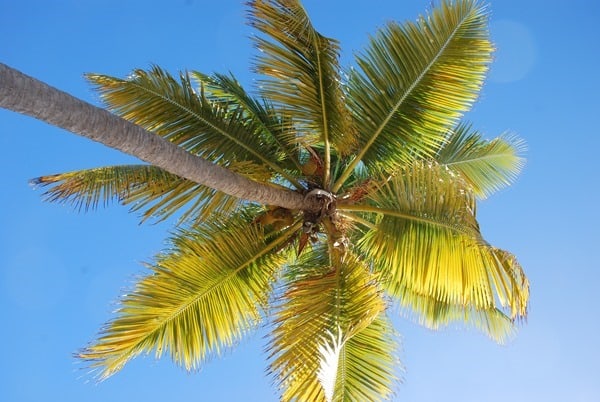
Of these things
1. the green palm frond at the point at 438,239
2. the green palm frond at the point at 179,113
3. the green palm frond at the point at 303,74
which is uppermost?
the green palm frond at the point at 303,74

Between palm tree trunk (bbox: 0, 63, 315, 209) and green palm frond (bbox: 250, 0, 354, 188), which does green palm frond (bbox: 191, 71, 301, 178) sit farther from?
palm tree trunk (bbox: 0, 63, 315, 209)

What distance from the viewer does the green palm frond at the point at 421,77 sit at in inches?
321

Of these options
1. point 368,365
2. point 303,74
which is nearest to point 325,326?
point 368,365

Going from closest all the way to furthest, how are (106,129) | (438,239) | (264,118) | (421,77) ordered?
(106,129)
(438,239)
(421,77)
(264,118)

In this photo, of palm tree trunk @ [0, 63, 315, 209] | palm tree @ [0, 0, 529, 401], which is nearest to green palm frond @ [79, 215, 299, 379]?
palm tree @ [0, 0, 529, 401]

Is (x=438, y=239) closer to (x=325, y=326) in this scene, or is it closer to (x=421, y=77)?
(x=325, y=326)

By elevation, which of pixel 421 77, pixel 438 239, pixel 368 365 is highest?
pixel 421 77

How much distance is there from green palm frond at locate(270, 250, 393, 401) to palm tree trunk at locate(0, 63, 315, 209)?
131 cm

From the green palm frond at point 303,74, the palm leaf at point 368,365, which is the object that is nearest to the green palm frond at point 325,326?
the palm leaf at point 368,365

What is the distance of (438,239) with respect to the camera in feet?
23.8

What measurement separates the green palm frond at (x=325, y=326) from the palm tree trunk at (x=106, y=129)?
4.31 ft

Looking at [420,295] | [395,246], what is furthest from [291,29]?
[420,295]

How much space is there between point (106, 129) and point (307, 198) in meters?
3.44

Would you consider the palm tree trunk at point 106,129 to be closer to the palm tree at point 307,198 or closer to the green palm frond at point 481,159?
the palm tree at point 307,198
